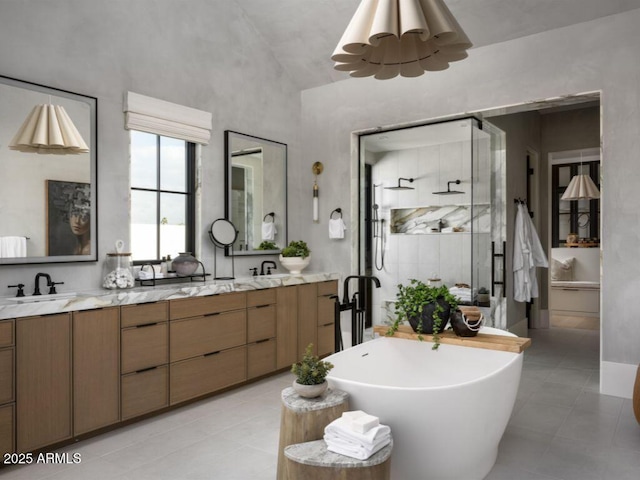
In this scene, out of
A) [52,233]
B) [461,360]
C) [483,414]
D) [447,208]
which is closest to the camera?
[483,414]

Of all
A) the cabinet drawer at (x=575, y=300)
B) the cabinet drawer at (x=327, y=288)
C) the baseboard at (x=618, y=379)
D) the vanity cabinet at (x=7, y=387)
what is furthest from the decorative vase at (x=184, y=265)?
the cabinet drawer at (x=575, y=300)

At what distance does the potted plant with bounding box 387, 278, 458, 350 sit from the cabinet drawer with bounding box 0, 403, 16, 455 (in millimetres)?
2262

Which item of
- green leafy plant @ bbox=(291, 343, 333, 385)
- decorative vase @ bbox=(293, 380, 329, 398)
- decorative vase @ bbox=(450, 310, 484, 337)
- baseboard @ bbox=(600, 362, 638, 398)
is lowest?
baseboard @ bbox=(600, 362, 638, 398)

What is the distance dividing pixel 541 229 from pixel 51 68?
6.27 metres

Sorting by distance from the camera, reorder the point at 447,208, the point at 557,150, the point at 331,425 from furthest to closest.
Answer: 1. the point at 557,150
2. the point at 447,208
3. the point at 331,425

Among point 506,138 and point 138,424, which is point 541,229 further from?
point 138,424

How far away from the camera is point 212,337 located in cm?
390

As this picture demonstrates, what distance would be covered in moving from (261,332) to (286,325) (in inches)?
13.9

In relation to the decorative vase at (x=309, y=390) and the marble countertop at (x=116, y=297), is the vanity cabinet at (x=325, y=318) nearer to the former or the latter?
the marble countertop at (x=116, y=297)

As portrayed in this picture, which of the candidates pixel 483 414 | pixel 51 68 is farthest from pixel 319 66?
pixel 483 414

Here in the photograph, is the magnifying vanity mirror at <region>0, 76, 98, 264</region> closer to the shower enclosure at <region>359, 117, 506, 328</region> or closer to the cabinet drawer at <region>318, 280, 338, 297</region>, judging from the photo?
the cabinet drawer at <region>318, 280, 338, 297</region>

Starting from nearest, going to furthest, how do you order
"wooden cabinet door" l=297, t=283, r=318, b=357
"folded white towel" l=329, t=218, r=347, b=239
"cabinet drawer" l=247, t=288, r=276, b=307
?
"cabinet drawer" l=247, t=288, r=276, b=307 < "wooden cabinet door" l=297, t=283, r=318, b=357 < "folded white towel" l=329, t=218, r=347, b=239

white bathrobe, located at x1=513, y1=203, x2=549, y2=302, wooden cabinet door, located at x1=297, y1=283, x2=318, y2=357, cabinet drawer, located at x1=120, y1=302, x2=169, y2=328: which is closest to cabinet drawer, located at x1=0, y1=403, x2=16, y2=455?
cabinet drawer, located at x1=120, y1=302, x2=169, y2=328

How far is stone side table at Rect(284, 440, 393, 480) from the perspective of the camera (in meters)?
1.91
